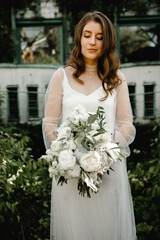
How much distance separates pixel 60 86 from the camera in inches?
84.4

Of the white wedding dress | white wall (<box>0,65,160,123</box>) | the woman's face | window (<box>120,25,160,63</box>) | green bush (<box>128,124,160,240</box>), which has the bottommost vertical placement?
green bush (<box>128,124,160,240</box>)

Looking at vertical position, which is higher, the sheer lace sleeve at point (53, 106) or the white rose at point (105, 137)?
the sheer lace sleeve at point (53, 106)

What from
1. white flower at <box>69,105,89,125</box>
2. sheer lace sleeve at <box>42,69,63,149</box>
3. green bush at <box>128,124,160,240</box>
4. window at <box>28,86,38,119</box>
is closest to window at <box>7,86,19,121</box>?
window at <box>28,86,38,119</box>

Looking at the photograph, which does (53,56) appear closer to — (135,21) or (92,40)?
(135,21)

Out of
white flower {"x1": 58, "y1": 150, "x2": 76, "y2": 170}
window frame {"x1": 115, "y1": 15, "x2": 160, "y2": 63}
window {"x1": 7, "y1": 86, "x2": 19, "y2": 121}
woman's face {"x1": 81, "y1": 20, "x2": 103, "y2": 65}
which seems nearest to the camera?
white flower {"x1": 58, "y1": 150, "x2": 76, "y2": 170}

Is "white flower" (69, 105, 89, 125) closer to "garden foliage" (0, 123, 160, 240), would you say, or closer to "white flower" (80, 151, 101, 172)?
"white flower" (80, 151, 101, 172)

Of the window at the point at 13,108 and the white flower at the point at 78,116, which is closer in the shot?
the white flower at the point at 78,116

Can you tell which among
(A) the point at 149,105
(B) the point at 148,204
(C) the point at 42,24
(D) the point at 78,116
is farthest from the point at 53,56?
(D) the point at 78,116

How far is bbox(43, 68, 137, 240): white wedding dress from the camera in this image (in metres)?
2.10

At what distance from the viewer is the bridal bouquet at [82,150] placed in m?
1.64

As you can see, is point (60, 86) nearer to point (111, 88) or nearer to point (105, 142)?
point (111, 88)

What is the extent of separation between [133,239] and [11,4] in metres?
6.15

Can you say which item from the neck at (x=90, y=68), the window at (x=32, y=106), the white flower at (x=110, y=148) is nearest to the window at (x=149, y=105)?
the window at (x=32, y=106)

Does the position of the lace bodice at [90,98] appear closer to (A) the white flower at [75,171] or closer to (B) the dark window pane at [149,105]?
(A) the white flower at [75,171]
